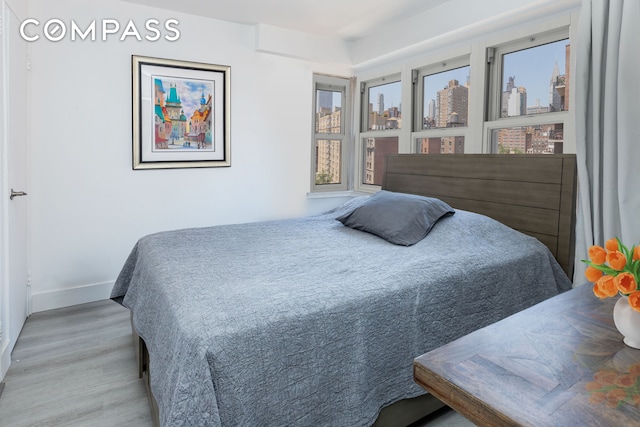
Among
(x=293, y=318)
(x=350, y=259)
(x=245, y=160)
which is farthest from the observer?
(x=245, y=160)

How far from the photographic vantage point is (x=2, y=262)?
2154mm

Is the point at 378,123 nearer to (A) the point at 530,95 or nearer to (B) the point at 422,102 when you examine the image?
(B) the point at 422,102

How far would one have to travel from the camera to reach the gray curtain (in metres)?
2.08

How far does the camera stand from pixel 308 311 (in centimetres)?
139

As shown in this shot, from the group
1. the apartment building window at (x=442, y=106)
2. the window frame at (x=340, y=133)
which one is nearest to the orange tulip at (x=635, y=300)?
the apartment building window at (x=442, y=106)

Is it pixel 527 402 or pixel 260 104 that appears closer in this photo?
pixel 527 402

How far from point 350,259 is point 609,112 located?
63.4 inches

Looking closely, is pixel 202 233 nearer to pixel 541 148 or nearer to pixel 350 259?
pixel 350 259

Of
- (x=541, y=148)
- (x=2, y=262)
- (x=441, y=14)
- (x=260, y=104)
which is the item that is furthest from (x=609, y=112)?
(x=2, y=262)

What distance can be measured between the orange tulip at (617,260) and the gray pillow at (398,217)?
46.6 inches

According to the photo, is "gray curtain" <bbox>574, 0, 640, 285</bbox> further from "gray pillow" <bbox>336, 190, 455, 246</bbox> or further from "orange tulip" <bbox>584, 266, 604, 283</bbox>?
"orange tulip" <bbox>584, 266, 604, 283</bbox>

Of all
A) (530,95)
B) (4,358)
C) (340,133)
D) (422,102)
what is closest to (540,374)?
(530,95)

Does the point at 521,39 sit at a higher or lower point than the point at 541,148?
higher

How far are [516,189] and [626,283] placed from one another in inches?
64.6
